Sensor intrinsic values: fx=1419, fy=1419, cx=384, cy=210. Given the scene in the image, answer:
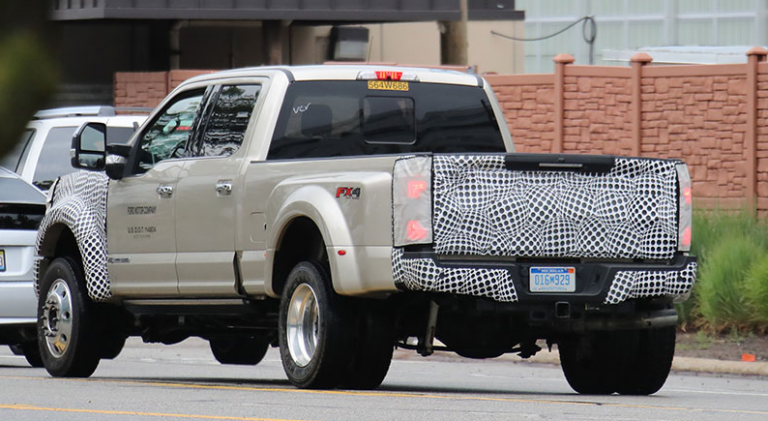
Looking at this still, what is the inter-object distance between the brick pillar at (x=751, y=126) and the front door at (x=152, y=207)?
8815 millimetres

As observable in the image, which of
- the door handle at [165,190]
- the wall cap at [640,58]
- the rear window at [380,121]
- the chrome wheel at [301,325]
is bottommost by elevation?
the chrome wheel at [301,325]

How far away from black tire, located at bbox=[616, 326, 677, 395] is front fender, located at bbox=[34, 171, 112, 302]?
3.53 m

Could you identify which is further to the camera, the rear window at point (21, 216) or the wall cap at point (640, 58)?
the wall cap at point (640, 58)

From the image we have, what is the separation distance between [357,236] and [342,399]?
0.87 m

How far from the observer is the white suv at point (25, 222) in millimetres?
11086

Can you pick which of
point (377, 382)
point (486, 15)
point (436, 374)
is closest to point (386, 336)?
point (377, 382)

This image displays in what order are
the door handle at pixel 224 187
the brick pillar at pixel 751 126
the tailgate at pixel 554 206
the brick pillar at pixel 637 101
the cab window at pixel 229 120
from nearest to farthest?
1. the tailgate at pixel 554 206
2. the door handle at pixel 224 187
3. the cab window at pixel 229 120
4. the brick pillar at pixel 751 126
5. the brick pillar at pixel 637 101

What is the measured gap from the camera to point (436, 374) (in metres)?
12.2

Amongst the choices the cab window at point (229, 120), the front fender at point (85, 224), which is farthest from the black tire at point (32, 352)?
the cab window at point (229, 120)

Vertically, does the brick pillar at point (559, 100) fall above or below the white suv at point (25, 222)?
above

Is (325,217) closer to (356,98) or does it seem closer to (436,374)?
(356,98)

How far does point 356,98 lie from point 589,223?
2.04 meters

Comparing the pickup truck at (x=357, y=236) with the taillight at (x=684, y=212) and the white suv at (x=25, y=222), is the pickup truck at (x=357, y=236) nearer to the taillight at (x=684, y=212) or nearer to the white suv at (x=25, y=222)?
the taillight at (x=684, y=212)

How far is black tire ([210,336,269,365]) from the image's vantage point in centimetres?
1160
